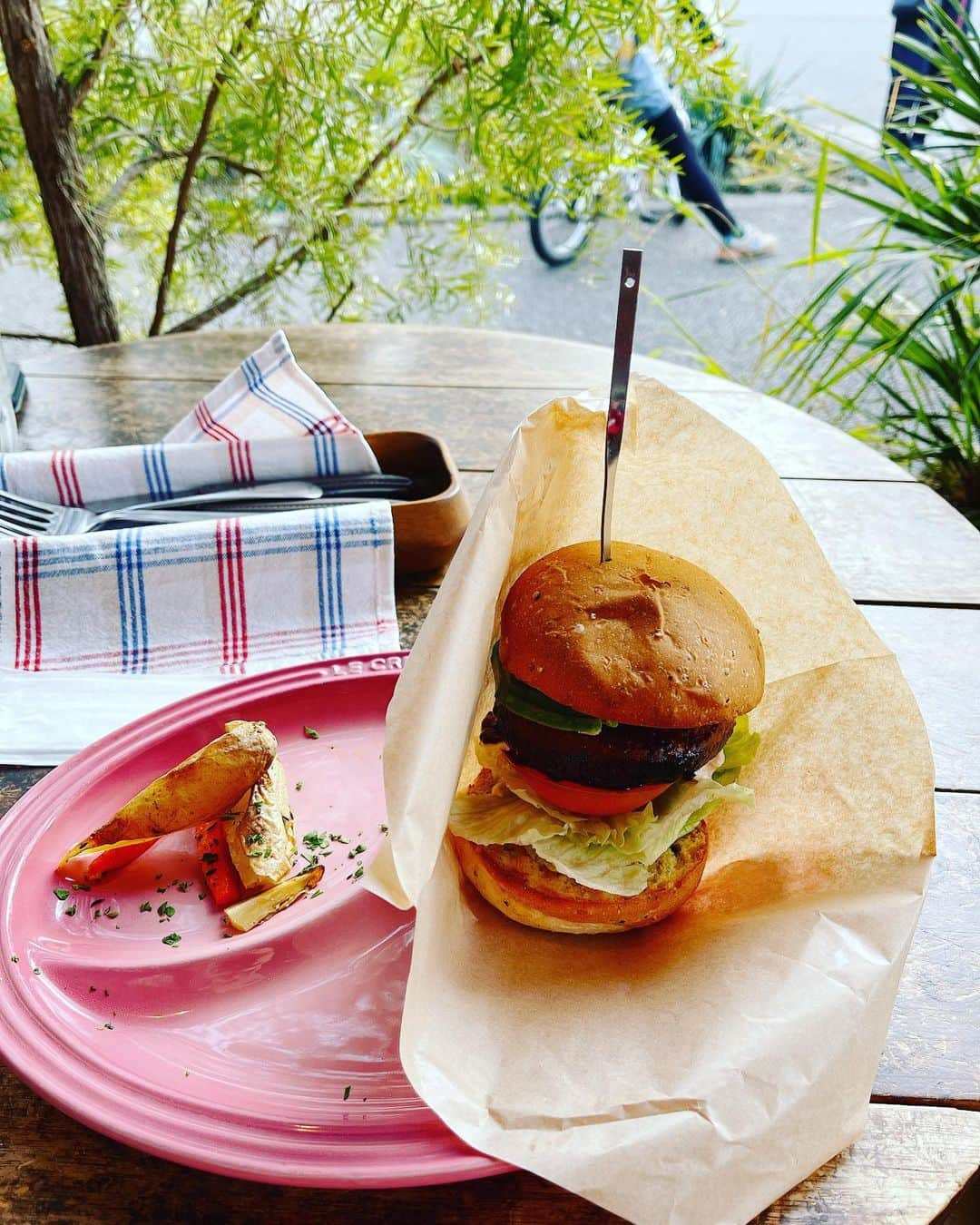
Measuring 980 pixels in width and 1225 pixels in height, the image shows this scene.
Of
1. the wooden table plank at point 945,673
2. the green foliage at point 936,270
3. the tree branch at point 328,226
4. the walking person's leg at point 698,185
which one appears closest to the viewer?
the wooden table plank at point 945,673

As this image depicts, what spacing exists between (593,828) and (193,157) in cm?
204

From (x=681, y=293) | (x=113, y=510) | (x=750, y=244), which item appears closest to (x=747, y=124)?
(x=113, y=510)

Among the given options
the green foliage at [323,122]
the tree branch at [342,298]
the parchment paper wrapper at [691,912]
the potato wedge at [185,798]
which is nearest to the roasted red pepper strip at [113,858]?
the potato wedge at [185,798]

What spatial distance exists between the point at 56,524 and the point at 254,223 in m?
1.50

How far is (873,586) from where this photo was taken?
149cm

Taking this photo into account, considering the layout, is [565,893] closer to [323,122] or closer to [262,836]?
[262,836]

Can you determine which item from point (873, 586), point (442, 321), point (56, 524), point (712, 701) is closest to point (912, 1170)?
point (712, 701)

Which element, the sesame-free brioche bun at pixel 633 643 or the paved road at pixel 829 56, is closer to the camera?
the sesame-free brioche bun at pixel 633 643

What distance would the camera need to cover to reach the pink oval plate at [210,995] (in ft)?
2.40

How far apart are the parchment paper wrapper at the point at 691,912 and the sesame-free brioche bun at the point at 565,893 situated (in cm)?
2

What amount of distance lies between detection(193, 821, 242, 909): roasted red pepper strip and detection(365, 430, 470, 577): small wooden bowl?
0.55 meters

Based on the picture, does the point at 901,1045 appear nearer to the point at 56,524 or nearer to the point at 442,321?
the point at 56,524

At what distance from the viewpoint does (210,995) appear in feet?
2.89

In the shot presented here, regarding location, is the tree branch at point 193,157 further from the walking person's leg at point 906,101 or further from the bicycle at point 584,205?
the walking person's leg at point 906,101
